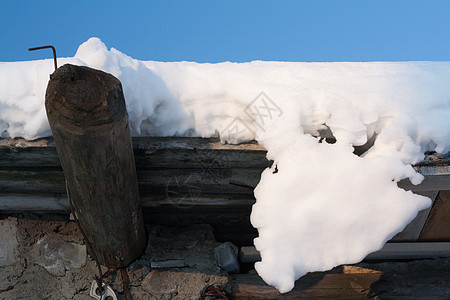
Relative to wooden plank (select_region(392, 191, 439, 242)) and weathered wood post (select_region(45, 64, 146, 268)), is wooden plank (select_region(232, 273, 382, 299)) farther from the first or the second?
weathered wood post (select_region(45, 64, 146, 268))

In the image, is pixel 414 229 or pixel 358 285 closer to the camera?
pixel 358 285


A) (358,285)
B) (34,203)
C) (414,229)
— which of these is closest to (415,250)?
(414,229)

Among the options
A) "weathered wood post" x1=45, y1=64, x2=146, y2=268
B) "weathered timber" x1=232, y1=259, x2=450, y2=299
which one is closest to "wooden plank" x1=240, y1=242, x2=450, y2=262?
"weathered timber" x1=232, y1=259, x2=450, y2=299

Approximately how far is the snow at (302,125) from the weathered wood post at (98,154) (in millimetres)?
344

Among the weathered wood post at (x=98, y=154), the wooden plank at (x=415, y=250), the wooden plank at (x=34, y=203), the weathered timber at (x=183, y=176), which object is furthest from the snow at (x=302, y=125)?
the wooden plank at (x=415, y=250)

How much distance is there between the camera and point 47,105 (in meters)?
1.60

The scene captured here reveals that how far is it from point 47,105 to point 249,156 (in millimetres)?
1062

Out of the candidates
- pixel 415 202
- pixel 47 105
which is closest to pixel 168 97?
pixel 47 105

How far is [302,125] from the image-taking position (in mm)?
1998

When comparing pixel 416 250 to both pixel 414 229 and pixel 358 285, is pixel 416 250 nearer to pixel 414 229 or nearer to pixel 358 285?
pixel 414 229

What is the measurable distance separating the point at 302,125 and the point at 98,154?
103 centimetres

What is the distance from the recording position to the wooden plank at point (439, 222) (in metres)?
2.50

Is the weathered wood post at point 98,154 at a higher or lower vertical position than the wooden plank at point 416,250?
higher

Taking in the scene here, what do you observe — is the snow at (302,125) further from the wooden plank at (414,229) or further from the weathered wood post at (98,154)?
the wooden plank at (414,229)
